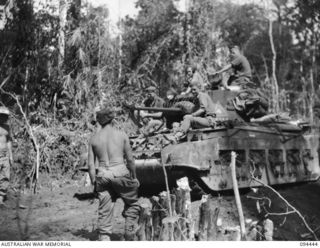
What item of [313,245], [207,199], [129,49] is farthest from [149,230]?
[129,49]

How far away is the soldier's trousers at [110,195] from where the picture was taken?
5.91m

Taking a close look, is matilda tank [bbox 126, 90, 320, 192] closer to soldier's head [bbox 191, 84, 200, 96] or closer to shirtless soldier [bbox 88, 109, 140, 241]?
soldier's head [bbox 191, 84, 200, 96]

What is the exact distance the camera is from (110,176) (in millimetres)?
5879

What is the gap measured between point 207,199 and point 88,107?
349 inches

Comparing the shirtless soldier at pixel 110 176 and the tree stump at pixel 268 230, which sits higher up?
the shirtless soldier at pixel 110 176

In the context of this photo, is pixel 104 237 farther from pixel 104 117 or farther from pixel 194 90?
pixel 194 90

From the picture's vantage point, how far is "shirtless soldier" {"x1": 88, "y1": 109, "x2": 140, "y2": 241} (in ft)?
19.4

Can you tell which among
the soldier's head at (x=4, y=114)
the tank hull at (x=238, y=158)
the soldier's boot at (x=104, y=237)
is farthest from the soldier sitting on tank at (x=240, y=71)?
the soldier's boot at (x=104, y=237)

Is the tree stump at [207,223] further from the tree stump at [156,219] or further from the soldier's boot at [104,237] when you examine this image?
the soldier's boot at [104,237]

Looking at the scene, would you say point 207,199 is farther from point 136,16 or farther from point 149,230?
point 136,16

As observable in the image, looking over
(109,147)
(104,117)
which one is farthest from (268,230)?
(104,117)

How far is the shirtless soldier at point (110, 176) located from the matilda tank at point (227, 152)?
2194mm

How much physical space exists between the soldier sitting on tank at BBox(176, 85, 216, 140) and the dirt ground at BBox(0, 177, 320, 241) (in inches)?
50.8

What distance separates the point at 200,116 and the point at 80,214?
8.84ft
